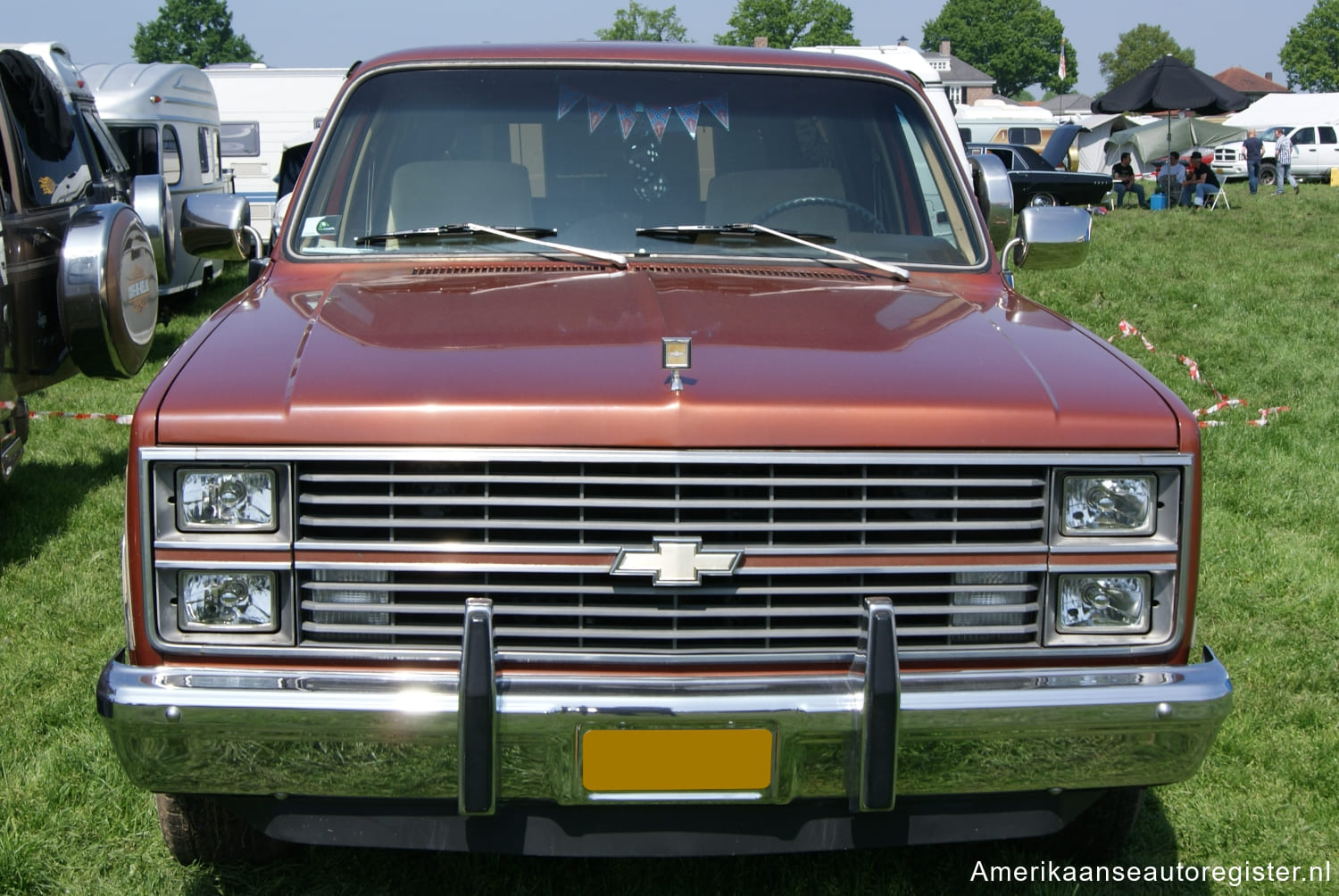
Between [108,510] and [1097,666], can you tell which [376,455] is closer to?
[1097,666]

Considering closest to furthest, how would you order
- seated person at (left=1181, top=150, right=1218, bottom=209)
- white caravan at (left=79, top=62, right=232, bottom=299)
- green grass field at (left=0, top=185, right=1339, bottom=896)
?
green grass field at (left=0, top=185, right=1339, bottom=896) < white caravan at (left=79, top=62, right=232, bottom=299) < seated person at (left=1181, top=150, right=1218, bottom=209)

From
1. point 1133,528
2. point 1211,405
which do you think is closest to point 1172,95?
point 1211,405

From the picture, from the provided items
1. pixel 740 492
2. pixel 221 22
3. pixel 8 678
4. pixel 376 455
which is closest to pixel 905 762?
pixel 740 492

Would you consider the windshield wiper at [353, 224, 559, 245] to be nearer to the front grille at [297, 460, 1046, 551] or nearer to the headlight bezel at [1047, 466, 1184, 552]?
the front grille at [297, 460, 1046, 551]

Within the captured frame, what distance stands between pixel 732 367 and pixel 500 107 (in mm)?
1611

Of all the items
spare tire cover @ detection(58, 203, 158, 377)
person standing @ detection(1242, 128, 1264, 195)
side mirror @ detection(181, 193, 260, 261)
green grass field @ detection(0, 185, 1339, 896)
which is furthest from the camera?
person standing @ detection(1242, 128, 1264, 195)

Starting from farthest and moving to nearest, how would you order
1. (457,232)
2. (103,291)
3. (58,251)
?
(58,251)
(103,291)
(457,232)

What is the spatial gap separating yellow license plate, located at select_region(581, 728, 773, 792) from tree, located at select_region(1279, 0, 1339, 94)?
112m

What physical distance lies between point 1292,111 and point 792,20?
53317mm

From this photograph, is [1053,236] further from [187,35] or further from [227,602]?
[187,35]

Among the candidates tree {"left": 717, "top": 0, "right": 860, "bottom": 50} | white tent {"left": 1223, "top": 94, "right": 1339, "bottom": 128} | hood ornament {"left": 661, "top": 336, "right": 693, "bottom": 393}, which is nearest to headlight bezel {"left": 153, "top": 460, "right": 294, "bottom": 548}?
hood ornament {"left": 661, "top": 336, "right": 693, "bottom": 393}

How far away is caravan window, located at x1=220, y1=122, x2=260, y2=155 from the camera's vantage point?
71.9 feet

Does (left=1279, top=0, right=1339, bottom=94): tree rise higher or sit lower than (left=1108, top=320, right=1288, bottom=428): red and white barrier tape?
higher

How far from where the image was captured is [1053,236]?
4082mm
